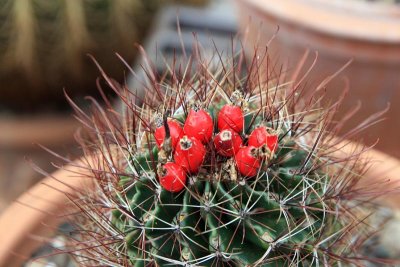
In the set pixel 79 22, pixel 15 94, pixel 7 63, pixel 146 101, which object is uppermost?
pixel 146 101

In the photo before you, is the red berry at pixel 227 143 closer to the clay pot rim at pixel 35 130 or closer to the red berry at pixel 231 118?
the red berry at pixel 231 118

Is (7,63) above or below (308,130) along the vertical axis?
below

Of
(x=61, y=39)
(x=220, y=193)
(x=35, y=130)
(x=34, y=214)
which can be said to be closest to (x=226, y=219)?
(x=220, y=193)

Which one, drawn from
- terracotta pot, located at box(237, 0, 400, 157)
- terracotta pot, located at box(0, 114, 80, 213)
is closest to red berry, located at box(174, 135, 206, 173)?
terracotta pot, located at box(237, 0, 400, 157)

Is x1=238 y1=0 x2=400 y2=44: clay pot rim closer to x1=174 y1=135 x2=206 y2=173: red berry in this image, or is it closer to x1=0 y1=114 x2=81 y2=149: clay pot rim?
x1=174 y1=135 x2=206 y2=173: red berry

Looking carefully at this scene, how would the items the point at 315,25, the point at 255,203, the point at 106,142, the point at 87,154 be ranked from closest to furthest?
the point at 255,203
the point at 106,142
the point at 87,154
the point at 315,25

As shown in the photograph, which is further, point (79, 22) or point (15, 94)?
point (15, 94)

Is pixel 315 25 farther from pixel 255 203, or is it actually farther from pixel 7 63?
pixel 7 63

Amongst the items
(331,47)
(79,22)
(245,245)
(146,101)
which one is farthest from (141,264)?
(79,22)
